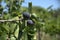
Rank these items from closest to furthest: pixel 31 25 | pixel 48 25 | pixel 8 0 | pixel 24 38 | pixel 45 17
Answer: pixel 24 38 < pixel 31 25 < pixel 8 0 < pixel 48 25 < pixel 45 17

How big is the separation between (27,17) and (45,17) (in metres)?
1.91

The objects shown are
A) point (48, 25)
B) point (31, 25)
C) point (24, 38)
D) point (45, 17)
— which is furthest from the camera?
point (45, 17)

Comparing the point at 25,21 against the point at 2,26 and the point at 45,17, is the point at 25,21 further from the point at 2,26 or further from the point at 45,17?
the point at 45,17

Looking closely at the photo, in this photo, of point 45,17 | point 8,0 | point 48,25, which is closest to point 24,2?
point 8,0

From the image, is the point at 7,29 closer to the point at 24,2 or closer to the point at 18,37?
the point at 18,37

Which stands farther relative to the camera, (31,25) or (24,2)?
(24,2)

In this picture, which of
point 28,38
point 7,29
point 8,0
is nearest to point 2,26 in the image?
point 7,29

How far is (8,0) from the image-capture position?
1757 mm

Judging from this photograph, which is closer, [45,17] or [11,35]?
[11,35]

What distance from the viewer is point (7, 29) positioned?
1022 mm

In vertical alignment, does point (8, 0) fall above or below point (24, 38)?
above

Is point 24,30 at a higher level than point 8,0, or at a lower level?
lower

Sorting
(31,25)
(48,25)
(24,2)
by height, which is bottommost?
(48,25)

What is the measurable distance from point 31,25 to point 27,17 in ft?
0.17
